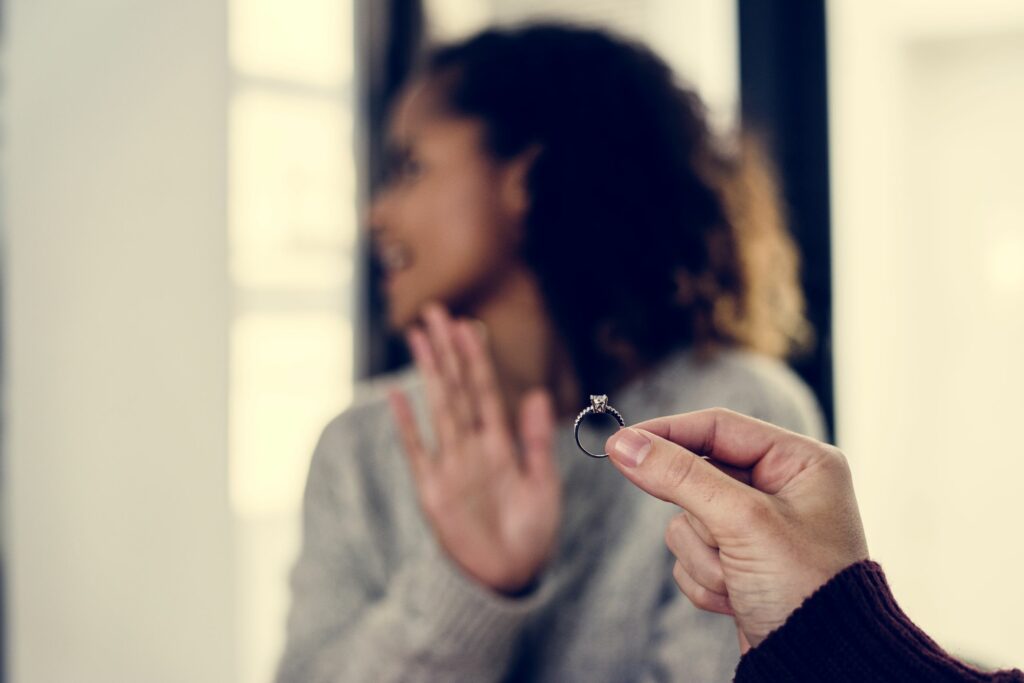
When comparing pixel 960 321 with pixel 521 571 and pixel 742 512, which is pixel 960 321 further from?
pixel 742 512

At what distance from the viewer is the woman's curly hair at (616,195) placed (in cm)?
81

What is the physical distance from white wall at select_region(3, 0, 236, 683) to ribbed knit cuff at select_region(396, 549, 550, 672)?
0.45 m

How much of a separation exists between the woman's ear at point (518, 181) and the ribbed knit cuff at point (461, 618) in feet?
1.12

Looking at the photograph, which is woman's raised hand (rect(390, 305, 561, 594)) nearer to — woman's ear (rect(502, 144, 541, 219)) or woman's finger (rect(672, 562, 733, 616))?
woman's ear (rect(502, 144, 541, 219))

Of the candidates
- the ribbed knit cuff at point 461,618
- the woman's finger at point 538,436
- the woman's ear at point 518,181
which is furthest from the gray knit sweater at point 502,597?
the woman's ear at point 518,181

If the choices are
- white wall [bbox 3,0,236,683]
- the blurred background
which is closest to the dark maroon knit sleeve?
the blurred background

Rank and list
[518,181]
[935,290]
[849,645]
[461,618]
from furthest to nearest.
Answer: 1. [935,290]
2. [518,181]
3. [461,618]
4. [849,645]

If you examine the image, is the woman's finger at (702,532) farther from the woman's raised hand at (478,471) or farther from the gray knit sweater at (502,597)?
the woman's raised hand at (478,471)

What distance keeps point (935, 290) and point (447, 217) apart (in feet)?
2.80

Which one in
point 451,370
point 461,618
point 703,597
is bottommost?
point 461,618

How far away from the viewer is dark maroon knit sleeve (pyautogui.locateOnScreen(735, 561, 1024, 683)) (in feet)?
1.01

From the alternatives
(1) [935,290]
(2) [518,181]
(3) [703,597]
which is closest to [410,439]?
(2) [518,181]

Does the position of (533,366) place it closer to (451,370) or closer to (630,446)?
(451,370)

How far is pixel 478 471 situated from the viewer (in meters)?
0.77
